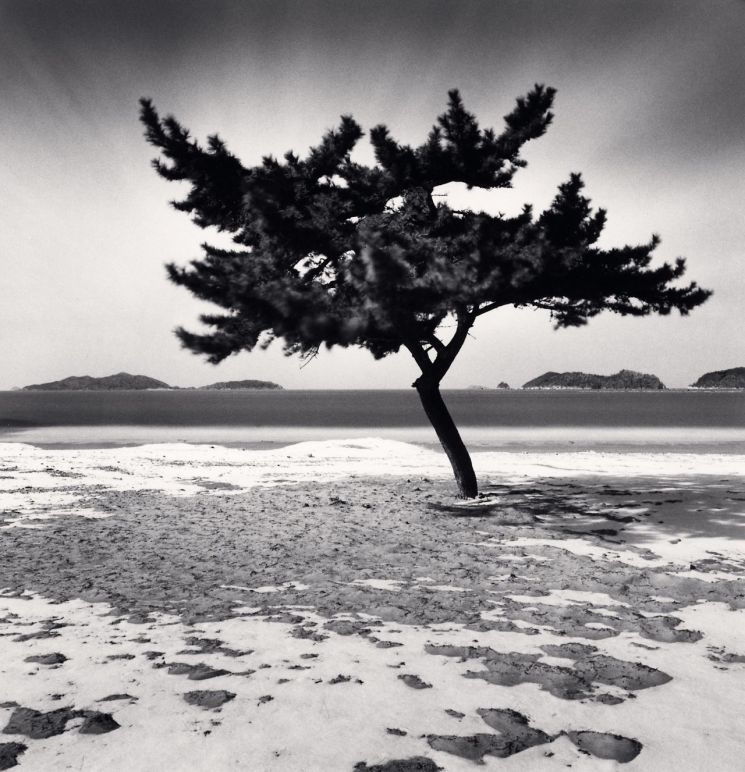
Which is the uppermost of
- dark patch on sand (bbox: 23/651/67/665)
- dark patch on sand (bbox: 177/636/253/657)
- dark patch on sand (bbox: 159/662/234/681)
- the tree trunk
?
the tree trunk

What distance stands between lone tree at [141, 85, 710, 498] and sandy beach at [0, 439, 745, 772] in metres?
3.03

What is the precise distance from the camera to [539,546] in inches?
310

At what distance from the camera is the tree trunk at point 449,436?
36.6 feet

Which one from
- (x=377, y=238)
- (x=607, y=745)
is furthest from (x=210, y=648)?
(x=377, y=238)

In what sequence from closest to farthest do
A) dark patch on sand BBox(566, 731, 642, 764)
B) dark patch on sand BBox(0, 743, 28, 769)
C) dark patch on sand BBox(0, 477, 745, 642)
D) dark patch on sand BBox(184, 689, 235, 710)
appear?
dark patch on sand BBox(0, 743, 28, 769)
dark patch on sand BBox(566, 731, 642, 764)
dark patch on sand BBox(184, 689, 235, 710)
dark patch on sand BBox(0, 477, 745, 642)

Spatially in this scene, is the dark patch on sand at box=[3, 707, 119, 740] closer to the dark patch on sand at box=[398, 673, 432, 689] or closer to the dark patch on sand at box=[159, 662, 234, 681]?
the dark patch on sand at box=[159, 662, 234, 681]

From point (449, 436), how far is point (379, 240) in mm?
4395

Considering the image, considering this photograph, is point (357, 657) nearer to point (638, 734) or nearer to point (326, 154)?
point (638, 734)

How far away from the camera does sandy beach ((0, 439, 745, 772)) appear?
3203 millimetres

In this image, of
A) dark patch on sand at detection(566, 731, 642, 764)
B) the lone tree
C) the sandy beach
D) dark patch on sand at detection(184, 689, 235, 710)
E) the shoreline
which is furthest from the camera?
the shoreline

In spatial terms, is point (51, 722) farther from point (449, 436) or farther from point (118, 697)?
point (449, 436)

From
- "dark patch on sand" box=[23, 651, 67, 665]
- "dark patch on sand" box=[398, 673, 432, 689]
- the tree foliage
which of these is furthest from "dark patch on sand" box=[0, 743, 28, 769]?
the tree foliage

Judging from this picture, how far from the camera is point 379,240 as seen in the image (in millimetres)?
8117

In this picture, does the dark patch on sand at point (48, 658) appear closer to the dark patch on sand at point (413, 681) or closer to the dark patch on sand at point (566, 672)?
the dark patch on sand at point (413, 681)
